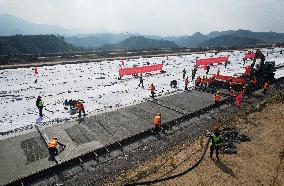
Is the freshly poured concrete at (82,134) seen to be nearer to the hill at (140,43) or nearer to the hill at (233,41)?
the hill at (140,43)

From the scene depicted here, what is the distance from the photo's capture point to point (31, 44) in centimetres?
8956

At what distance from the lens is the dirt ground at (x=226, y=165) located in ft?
38.3

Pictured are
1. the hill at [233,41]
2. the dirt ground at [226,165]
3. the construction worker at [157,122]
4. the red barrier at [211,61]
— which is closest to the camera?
the dirt ground at [226,165]

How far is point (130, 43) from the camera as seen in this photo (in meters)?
163

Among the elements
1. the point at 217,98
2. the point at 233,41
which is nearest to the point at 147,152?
the point at 217,98

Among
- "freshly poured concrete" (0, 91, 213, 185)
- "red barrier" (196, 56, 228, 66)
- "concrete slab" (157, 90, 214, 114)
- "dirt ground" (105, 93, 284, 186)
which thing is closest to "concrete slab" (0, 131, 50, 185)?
"freshly poured concrete" (0, 91, 213, 185)

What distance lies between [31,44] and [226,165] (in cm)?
9065

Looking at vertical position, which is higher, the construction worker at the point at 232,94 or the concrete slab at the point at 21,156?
the construction worker at the point at 232,94

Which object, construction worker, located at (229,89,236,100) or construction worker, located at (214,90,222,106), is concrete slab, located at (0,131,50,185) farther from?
construction worker, located at (229,89,236,100)

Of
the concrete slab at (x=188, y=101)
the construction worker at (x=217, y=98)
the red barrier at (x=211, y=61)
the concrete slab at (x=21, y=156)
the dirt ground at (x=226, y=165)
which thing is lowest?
the dirt ground at (x=226, y=165)

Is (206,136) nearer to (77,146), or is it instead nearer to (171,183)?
(171,183)

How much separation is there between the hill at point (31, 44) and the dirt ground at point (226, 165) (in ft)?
233

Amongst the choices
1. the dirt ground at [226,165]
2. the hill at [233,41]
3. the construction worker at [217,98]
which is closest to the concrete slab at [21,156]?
the dirt ground at [226,165]

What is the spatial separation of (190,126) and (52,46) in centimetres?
8993
